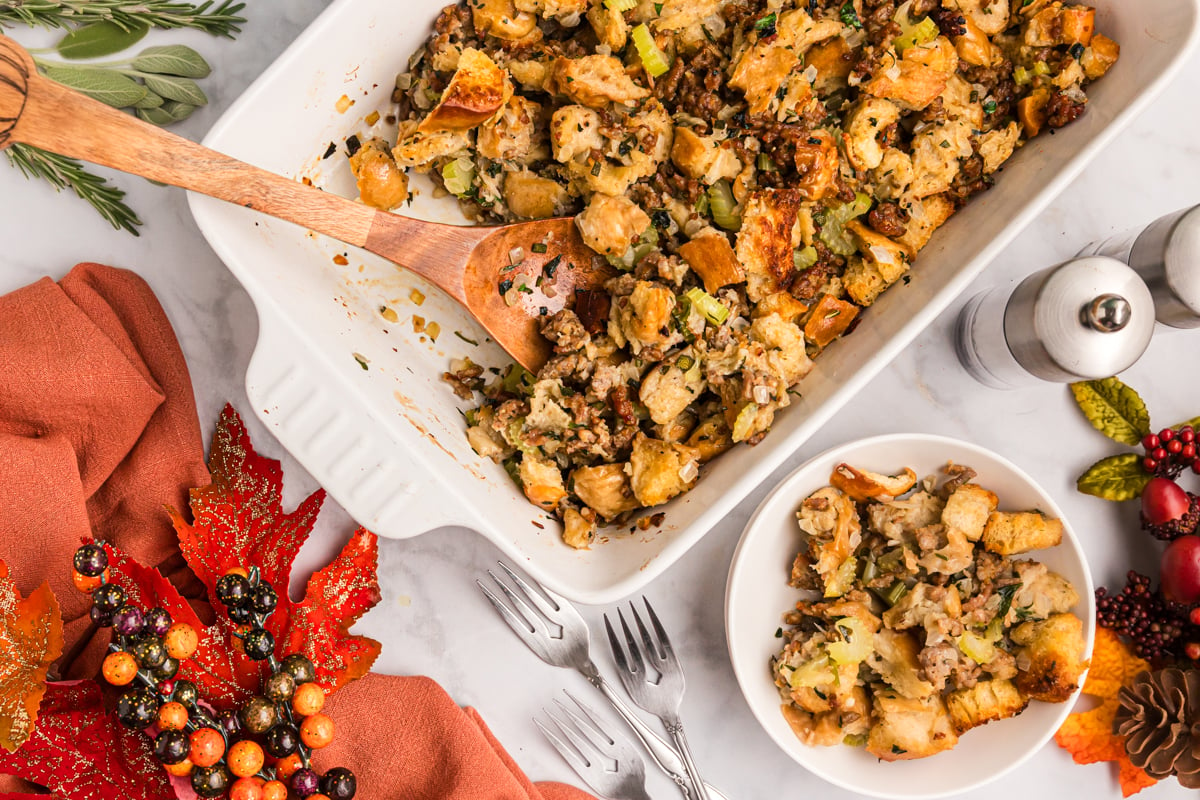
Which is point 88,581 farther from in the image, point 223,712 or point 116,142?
point 116,142

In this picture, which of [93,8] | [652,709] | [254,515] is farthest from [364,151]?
[652,709]

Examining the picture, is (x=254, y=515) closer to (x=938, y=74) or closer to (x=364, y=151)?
(x=364, y=151)

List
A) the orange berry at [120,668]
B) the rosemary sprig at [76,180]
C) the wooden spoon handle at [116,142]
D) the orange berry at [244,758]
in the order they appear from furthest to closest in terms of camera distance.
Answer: the rosemary sprig at [76,180] → the orange berry at [244,758] → the orange berry at [120,668] → the wooden spoon handle at [116,142]

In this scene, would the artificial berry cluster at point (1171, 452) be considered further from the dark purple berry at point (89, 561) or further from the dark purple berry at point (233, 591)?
the dark purple berry at point (89, 561)

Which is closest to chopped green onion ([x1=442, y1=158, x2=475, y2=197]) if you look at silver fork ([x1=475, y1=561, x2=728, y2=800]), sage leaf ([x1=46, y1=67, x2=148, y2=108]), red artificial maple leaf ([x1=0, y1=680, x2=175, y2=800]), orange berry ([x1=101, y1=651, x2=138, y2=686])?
sage leaf ([x1=46, y1=67, x2=148, y2=108])

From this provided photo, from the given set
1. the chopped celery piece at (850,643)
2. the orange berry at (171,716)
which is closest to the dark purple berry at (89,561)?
the orange berry at (171,716)

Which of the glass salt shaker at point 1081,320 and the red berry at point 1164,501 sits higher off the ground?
the glass salt shaker at point 1081,320

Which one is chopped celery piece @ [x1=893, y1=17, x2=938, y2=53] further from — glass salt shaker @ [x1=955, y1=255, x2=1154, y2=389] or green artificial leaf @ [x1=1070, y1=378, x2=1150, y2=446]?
green artificial leaf @ [x1=1070, y1=378, x2=1150, y2=446]
